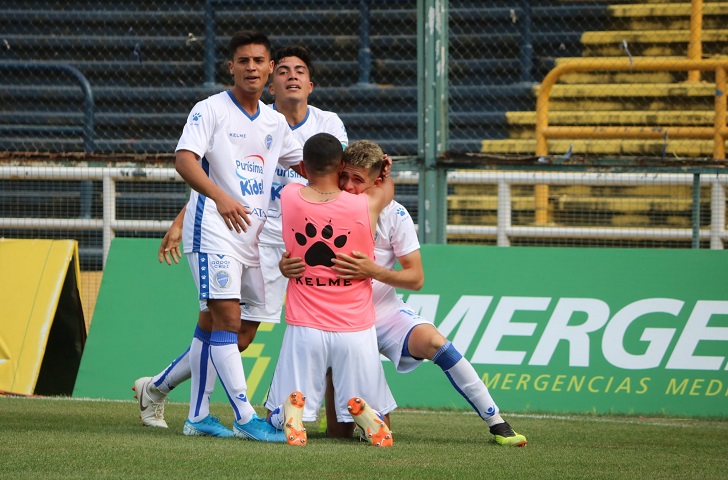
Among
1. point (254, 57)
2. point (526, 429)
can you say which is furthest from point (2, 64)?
point (526, 429)

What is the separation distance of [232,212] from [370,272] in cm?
69

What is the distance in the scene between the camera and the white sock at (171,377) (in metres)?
5.88

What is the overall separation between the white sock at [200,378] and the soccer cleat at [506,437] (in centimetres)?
139

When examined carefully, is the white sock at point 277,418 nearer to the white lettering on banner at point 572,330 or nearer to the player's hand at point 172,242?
the player's hand at point 172,242

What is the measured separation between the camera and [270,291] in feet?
20.1

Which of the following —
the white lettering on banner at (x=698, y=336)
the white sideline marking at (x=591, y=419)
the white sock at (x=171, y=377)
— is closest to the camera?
the white sock at (x=171, y=377)

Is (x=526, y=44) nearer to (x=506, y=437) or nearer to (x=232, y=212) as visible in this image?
(x=506, y=437)

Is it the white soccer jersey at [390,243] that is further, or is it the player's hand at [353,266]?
the white soccer jersey at [390,243]

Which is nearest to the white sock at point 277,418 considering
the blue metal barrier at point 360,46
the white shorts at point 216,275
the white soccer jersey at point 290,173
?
the white shorts at point 216,275

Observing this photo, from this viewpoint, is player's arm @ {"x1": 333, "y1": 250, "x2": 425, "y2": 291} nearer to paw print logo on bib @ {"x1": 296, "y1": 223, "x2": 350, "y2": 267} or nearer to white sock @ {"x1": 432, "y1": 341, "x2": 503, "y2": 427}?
paw print logo on bib @ {"x1": 296, "y1": 223, "x2": 350, "y2": 267}

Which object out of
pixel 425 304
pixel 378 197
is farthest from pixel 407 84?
pixel 378 197

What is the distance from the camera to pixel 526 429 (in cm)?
625

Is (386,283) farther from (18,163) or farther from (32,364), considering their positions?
(18,163)

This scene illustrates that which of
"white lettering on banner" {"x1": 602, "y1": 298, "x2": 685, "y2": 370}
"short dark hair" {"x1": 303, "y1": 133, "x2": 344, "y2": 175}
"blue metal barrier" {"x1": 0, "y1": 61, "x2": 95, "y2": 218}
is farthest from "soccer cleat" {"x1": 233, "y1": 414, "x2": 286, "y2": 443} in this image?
"blue metal barrier" {"x1": 0, "y1": 61, "x2": 95, "y2": 218}
